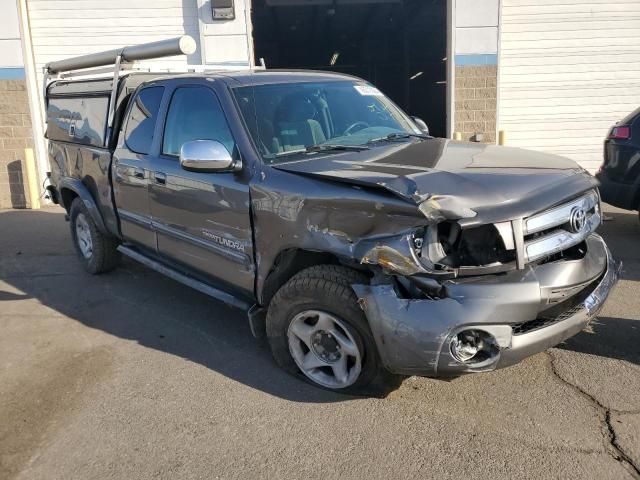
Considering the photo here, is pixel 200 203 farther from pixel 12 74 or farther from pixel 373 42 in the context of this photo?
pixel 373 42

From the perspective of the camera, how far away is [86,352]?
13.8 ft

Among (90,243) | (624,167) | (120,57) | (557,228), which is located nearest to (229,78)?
(120,57)

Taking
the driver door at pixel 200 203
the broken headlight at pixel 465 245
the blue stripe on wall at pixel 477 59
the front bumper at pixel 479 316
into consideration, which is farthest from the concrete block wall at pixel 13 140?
the broken headlight at pixel 465 245

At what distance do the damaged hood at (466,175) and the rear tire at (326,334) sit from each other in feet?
1.86

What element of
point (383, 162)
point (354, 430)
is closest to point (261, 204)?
point (383, 162)

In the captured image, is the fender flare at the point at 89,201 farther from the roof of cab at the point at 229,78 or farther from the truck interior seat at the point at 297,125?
the truck interior seat at the point at 297,125

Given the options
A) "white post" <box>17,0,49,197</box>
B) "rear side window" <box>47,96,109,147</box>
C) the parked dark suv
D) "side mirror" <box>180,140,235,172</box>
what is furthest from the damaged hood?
"white post" <box>17,0,49,197</box>

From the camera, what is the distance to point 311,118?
402 cm

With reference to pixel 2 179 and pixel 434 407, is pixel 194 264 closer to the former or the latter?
pixel 434 407

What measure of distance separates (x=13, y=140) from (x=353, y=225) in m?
9.28

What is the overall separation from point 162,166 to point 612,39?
9435 mm

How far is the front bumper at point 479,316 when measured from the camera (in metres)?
2.76

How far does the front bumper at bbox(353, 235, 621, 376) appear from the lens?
2758mm

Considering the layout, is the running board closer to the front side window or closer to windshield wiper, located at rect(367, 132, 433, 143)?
the front side window
